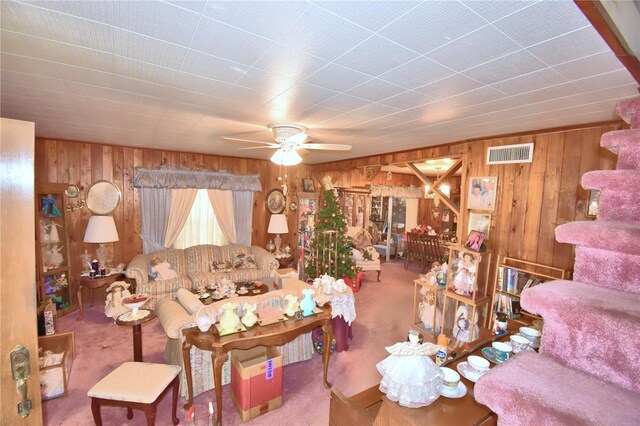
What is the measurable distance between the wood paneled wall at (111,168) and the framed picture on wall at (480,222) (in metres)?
4.29

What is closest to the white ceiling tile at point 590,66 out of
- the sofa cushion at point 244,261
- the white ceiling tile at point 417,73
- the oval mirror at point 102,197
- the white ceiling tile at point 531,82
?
the white ceiling tile at point 531,82

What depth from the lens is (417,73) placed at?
69.4 inches

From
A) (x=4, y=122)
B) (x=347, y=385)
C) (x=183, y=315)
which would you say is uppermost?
(x=4, y=122)

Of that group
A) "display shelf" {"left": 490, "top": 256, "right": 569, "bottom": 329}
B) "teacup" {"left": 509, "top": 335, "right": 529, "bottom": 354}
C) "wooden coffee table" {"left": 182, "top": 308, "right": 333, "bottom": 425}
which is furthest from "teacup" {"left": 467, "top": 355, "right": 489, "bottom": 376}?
"display shelf" {"left": 490, "top": 256, "right": 569, "bottom": 329}

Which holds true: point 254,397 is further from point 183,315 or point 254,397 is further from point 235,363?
point 183,315

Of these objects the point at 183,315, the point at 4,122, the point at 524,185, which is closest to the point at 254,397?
the point at 183,315

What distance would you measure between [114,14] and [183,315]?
2.20m

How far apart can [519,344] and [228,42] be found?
2344 mm

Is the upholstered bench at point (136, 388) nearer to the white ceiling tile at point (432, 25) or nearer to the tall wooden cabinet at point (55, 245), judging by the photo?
the white ceiling tile at point (432, 25)

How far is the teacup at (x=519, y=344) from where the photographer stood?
1725 mm

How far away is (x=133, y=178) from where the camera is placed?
4.91 meters

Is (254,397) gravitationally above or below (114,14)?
below

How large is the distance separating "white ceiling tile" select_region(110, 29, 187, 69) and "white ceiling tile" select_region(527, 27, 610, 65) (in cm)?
183

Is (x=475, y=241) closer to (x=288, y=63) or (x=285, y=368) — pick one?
(x=285, y=368)
